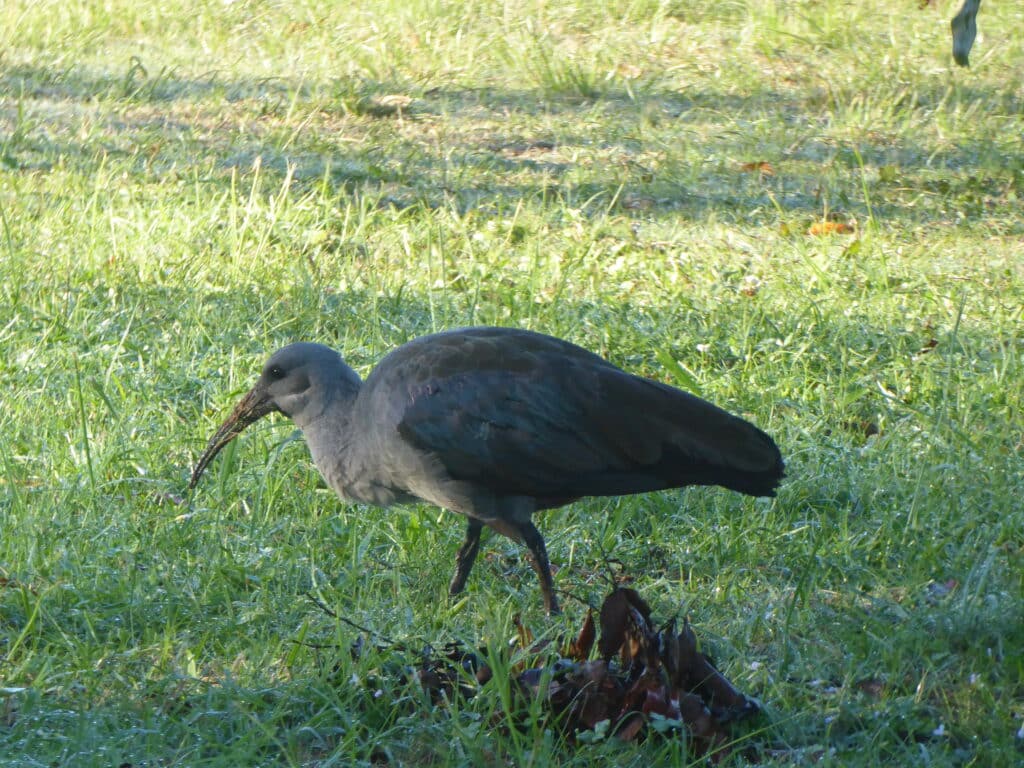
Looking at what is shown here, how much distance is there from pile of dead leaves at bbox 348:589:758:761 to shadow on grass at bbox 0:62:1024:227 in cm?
377

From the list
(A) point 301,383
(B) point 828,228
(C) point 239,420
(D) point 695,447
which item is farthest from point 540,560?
(B) point 828,228

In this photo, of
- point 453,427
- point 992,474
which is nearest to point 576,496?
point 453,427

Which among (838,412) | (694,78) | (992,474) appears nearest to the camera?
(992,474)

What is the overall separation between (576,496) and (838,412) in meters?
1.55

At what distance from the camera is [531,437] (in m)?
4.02

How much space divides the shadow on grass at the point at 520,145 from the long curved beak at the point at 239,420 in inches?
107

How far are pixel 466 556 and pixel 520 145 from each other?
14.3ft

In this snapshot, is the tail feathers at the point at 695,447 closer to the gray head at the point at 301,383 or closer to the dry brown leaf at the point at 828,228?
the gray head at the point at 301,383

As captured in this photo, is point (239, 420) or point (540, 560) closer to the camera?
point (540, 560)

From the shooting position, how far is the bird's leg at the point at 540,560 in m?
4.11

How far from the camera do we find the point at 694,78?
8.93m

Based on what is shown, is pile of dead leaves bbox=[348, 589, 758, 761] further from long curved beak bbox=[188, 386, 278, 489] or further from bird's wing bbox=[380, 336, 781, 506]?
long curved beak bbox=[188, 386, 278, 489]

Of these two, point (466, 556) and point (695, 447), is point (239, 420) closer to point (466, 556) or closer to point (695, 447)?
point (466, 556)

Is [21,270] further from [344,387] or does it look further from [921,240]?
[921,240]
